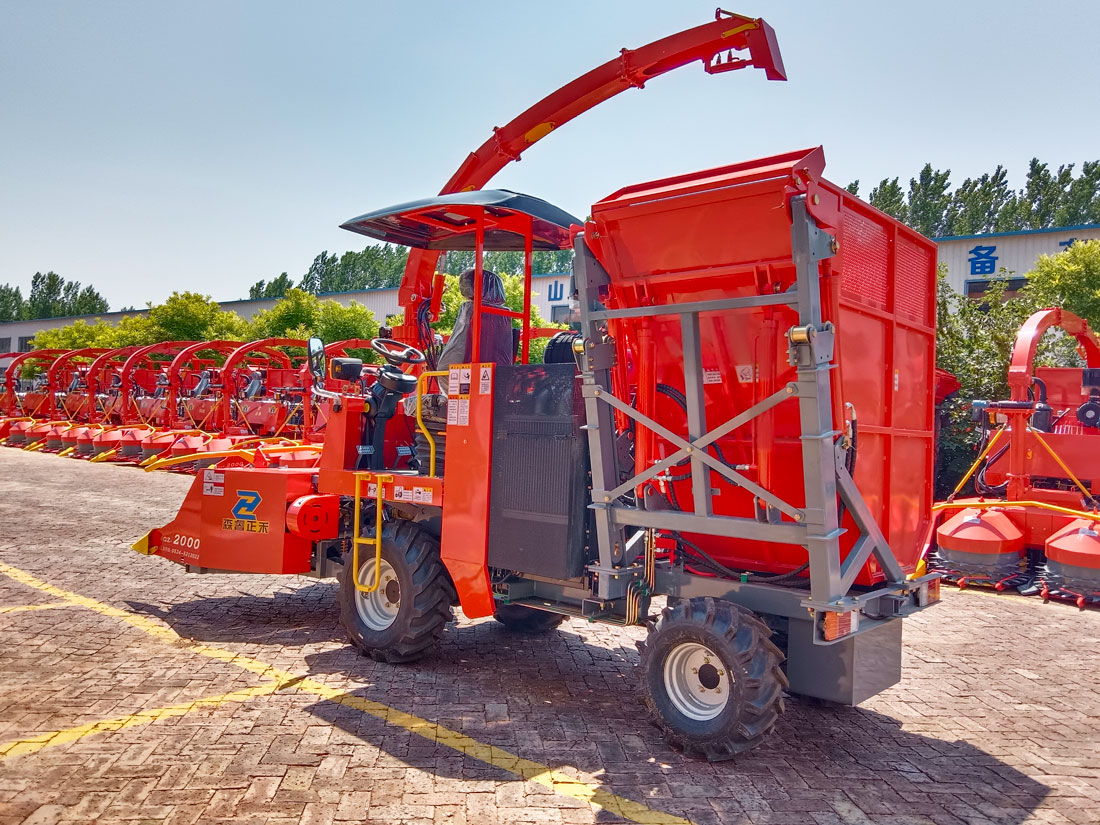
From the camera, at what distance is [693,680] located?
4516 millimetres

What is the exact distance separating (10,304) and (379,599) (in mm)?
94546

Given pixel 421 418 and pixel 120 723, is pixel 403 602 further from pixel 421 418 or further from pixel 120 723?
pixel 120 723

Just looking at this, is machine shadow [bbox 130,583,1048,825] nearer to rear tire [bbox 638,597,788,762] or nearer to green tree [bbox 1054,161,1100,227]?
rear tire [bbox 638,597,788,762]

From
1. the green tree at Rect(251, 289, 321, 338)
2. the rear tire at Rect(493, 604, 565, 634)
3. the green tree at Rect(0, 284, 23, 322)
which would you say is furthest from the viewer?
the green tree at Rect(0, 284, 23, 322)

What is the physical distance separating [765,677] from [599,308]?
206 centimetres

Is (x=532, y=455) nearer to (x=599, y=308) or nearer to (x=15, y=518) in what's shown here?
(x=599, y=308)

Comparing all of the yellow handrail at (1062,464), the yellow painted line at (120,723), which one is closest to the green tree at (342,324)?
the yellow handrail at (1062,464)

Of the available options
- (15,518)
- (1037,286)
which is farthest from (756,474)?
(1037,286)

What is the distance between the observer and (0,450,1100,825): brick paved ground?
3.85 metres

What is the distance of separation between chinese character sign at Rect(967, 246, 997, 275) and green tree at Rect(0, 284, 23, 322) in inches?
3322

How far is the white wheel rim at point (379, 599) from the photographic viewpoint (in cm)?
610

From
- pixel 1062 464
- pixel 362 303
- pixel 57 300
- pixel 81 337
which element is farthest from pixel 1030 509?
pixel 57 300

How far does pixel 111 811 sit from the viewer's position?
3.64 m

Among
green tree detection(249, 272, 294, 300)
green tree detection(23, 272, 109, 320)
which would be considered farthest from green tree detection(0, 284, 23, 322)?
green tree detection(249, 272, 294, 300)
